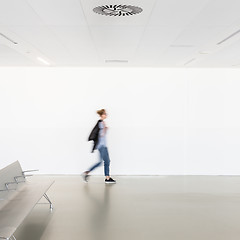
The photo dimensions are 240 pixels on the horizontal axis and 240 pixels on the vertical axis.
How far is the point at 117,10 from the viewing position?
3.28 m

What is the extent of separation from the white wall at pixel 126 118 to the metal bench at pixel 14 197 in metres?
2.96

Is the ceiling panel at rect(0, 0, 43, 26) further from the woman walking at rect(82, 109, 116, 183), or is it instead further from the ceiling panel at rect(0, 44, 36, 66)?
the woman walking at rect(82, 109, 116, 183)

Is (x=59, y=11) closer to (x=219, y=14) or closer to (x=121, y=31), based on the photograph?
(x=121, y=31)

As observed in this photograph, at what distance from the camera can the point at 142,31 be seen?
4.13m

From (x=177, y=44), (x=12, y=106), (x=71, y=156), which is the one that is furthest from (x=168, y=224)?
(x=12, y=106)

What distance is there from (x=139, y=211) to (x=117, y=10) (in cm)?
334

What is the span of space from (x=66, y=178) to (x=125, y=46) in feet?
13.0

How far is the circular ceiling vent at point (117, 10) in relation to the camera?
10.4 ft

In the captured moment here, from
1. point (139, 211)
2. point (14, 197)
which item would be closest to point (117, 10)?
point (14, 197)

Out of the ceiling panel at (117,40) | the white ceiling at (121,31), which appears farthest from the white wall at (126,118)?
the ceiling panel at (117,40)

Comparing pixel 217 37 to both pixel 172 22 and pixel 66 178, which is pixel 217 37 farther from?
pixel 66 178

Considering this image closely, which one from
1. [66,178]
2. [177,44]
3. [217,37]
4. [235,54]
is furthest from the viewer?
[66,178]

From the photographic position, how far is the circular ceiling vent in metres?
3.15

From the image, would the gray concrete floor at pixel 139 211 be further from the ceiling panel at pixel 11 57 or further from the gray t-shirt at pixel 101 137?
the ceiling panel at pixel 11 57
